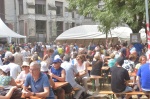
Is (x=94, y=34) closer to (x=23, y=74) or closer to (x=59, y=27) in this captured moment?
(x=23, y=74)

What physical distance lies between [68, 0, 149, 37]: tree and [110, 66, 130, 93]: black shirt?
696 cm

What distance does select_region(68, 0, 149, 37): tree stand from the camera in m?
14.7

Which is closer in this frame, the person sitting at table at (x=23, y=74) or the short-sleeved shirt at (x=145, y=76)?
the short-sleeved shirt at (x=145, y=76)

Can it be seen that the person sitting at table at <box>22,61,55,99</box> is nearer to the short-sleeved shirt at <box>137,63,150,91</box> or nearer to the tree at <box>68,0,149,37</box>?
the short-sleeved shirt at <box>137,63,150,91</box>

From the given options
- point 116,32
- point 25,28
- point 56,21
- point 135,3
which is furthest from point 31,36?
point 135,3

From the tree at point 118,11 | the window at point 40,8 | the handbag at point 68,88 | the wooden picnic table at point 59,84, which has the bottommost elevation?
the handbag at point 68,88

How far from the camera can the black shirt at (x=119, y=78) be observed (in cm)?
757

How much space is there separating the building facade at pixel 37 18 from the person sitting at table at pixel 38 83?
4228cm

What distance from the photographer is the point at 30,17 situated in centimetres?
4884

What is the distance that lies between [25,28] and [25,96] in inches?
1684

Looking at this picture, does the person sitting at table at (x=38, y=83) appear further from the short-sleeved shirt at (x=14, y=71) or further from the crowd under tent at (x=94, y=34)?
the crowd under tent at (x=94, y=34)

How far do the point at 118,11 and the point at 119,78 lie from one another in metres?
8.27

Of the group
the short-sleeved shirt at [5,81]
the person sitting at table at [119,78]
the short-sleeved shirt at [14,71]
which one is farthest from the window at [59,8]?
the short-sleeved shirt at [5,81]

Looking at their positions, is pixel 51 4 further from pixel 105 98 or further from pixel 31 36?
pixel 105 98
